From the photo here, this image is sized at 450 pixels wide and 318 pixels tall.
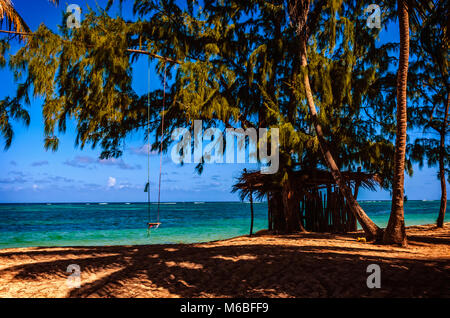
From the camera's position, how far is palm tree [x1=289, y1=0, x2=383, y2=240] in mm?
7062

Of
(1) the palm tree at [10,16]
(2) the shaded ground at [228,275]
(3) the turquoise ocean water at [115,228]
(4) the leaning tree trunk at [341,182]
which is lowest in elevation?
(3) the turquoise ocean water at [115,228]

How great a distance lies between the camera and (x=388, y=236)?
21.6ft

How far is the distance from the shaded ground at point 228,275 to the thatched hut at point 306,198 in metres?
4.09

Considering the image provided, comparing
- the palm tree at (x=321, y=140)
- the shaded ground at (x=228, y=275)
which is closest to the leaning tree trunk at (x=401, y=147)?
the palm tree at (x=321, y=140)

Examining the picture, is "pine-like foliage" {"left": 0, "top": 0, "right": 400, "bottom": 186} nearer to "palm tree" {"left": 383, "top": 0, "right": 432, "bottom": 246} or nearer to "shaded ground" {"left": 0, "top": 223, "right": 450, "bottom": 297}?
"palm tree" {"left": 383, "top": 0, "right": 432, "bottom": 246}

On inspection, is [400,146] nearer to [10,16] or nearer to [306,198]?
[306,198]

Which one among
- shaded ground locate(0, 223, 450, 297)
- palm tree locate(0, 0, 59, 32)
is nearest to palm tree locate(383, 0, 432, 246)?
shaded ground locate(0, 223, 450, 297)

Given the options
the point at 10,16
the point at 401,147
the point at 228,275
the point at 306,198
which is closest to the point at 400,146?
the point at 401,147

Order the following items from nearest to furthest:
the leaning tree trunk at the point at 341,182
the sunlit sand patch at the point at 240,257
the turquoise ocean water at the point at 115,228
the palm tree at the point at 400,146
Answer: the sunlit sand patch at the point at 240,257, the palm tree at the point at 400,146, the leaning tree trunk at the point at 341,182, the turquoise ocean water at the point at 115,228

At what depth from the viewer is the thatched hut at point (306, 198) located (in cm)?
932

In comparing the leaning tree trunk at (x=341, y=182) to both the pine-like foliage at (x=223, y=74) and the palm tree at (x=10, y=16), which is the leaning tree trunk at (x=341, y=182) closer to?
the pine-like foliage at (x=223, y=74)
